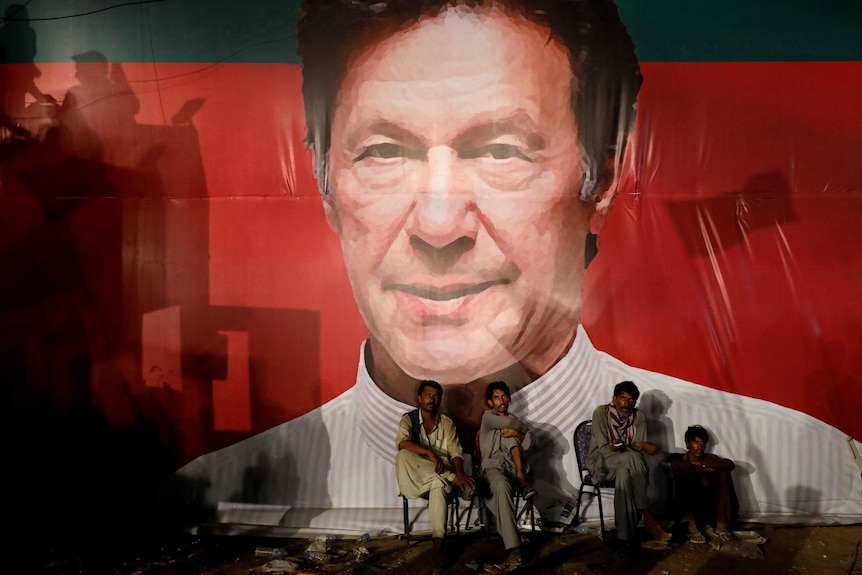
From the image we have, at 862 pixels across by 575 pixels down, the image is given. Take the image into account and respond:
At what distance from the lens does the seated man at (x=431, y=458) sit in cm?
334

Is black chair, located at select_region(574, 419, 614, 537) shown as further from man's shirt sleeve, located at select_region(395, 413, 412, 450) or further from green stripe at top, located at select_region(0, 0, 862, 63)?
green stripe at top, located at select_region(0, 0, 862, 63)

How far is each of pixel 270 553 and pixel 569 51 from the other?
3458mm

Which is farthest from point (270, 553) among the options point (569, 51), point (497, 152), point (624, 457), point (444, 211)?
point (569, 51)

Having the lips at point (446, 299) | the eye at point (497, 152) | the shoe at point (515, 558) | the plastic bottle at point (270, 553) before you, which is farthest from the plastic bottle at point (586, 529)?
the eye at point (497, 152)

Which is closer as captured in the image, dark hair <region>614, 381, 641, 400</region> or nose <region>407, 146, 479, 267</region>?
dark hair <region>614, 381, 641, 400</region>

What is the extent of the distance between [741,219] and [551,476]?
198 centimetres

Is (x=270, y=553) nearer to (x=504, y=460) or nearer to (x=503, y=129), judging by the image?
(x=504, y=460)

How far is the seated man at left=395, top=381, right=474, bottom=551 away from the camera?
334 centimetres

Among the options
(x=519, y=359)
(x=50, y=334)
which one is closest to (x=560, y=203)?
(x=519, y=359)

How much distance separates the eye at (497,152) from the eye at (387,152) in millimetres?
319

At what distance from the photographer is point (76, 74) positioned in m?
3.99

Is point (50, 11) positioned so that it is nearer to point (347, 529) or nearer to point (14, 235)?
point (14, 235)

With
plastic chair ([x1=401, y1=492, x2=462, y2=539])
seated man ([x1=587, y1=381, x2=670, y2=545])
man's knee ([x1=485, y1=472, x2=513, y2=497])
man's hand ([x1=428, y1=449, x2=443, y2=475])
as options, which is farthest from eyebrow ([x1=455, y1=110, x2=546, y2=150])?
plastic chair ([x1=401, y1=492, x2=462, y2=539])

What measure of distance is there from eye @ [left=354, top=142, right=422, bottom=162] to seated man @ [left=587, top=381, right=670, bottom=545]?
186 centimetres
